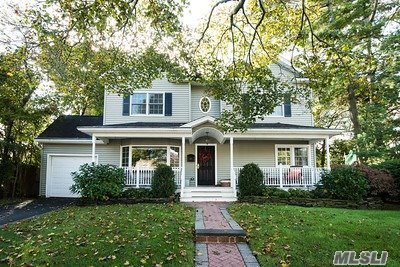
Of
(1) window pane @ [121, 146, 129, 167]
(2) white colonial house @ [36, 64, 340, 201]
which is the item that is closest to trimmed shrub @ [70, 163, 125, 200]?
(2) white colonial house @ [36, 64, 340, 201]

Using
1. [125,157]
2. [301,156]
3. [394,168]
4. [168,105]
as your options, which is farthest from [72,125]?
[394,168]

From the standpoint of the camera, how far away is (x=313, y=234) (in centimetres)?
672

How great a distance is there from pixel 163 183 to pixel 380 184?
350 inches

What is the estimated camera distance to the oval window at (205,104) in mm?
16797

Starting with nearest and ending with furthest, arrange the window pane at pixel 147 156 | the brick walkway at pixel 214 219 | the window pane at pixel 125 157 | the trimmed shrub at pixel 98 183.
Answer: the brick walkway at pixel 214 219, the trimmed shrub at pixel 98 183, the window pane at pixel 147 156, the window pane at pixel 125 157

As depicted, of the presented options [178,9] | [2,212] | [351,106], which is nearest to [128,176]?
[2,212]

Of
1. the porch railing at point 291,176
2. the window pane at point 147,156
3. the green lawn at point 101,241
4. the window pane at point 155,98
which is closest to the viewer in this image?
the green lawn at point 101,241

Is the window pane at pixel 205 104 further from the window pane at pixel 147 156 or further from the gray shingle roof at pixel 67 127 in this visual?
the gray shingle roof at pixel 67 127

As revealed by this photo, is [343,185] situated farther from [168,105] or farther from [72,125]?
[72,125]

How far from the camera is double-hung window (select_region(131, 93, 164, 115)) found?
643 inches

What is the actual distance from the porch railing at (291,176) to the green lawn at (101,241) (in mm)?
6357

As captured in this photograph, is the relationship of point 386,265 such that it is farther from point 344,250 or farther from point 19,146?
point 19,146

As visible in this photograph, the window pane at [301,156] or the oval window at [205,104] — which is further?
the oval window at [205,104]

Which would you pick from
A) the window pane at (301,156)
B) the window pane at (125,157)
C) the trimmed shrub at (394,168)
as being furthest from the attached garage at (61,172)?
the trimmed shrub at (394,168)
